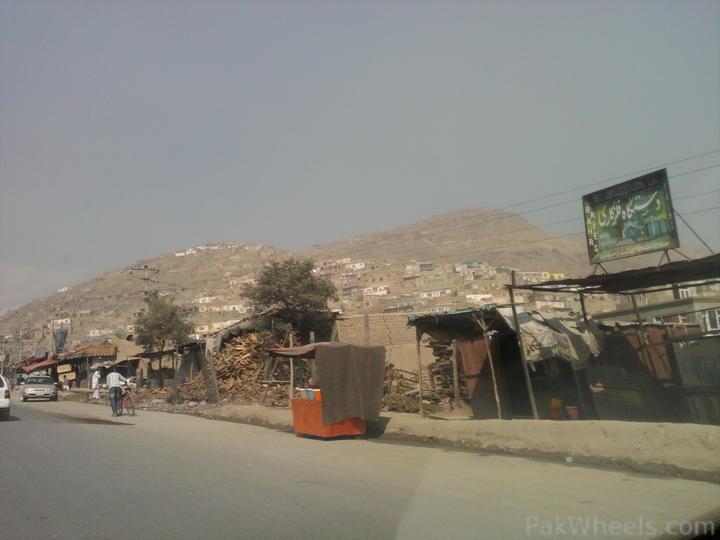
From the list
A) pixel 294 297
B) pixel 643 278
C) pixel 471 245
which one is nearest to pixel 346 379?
pixel 643 278

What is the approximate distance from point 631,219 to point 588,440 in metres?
6.76

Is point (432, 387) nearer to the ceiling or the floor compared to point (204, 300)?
nearer to the floor

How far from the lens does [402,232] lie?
164000 mm

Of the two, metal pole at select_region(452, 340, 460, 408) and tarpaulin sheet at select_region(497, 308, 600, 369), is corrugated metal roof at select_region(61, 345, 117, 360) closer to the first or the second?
metal pole at select_region(452, 340, 460, 408)

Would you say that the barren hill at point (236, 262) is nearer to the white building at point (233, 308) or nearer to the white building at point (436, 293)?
the white building at point (233, 308)

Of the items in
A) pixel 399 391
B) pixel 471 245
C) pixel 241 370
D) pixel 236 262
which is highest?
pixel 236 262

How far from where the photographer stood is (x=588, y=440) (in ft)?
36.2

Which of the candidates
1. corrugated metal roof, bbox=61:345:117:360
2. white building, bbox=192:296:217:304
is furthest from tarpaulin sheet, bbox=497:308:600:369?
white building, bbox=192:296:217:304

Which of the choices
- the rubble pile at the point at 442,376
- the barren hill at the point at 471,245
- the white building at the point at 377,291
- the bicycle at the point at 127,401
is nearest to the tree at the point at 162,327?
the bicycle at the point at 127,401

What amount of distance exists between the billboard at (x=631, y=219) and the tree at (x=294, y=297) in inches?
648

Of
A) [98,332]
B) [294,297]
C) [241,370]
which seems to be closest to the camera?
[241,370]

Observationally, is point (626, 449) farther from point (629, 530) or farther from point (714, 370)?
point (714, 370)

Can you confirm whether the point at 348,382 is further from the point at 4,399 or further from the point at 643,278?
the point at 4,399

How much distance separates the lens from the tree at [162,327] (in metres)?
38.7
